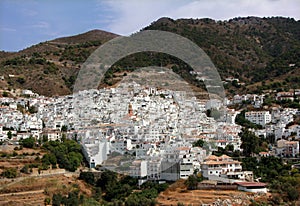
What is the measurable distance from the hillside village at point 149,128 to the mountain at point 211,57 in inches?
94.8

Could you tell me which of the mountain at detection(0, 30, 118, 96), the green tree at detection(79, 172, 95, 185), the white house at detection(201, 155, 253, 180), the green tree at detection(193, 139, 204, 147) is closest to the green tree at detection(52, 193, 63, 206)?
→ the green tree at detection(79, 172, 95, 185)

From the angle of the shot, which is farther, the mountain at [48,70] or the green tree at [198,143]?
the mountain at [48,70]

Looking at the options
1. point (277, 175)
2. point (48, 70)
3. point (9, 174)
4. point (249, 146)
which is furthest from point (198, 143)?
point (48, 70)

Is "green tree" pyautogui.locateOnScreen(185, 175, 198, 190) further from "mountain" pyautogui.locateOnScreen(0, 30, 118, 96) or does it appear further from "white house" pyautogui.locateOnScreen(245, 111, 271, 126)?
"mountain" pyautogui.locateOnScreen(0, 30, 118, 96)

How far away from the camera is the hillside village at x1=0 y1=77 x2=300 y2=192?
50.3 feet

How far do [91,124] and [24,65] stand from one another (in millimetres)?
13272

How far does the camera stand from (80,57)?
35.7m

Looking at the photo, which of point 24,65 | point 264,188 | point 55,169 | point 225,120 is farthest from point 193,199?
point 24,65

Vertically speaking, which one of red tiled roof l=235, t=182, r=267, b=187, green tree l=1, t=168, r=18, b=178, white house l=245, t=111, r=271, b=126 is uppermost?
white house l=245, t=111, r=271, b=126

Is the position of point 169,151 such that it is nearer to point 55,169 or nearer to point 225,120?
point 55,169

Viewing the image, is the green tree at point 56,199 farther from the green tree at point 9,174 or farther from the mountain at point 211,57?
the mountain at point 211,57

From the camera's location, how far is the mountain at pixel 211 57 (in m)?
30.5

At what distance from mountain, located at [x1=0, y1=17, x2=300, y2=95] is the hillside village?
7.90 ft

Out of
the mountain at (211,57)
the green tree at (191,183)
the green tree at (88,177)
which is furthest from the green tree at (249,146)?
the mountain at (211,57)
